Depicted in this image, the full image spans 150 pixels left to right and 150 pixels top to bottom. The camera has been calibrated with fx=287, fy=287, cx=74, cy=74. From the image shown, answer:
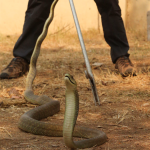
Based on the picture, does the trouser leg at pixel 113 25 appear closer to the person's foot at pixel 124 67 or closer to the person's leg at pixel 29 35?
the person's foot at pixel 124 67

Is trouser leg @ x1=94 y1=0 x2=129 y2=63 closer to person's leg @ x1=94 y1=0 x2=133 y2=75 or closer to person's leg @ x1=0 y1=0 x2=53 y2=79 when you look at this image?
person's leg @ x1=94 y1=0 x2=133 y2=75

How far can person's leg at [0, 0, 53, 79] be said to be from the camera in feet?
11.6

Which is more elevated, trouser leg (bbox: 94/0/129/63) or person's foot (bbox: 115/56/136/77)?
trouser leg (bbox: 94/0/129/63)

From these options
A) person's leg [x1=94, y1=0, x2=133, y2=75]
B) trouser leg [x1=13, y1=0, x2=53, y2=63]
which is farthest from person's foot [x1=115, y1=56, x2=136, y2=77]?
trouser leg [x1=13, y1=0, x2=53, y2=63]

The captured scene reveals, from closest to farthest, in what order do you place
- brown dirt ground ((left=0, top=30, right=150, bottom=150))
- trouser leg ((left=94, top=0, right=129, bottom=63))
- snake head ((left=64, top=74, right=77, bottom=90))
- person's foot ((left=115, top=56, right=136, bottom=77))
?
1. snake head ((left=64, top=74, right=77, bottom=90))
2. brown dirt ground ((left=0, top=30, right=150, bottom=150))
3. person's foot ((left=115, top=56, right=136, bottom=77))
4. trouser leg ((left=94, top=0, right=129, bottom=63))

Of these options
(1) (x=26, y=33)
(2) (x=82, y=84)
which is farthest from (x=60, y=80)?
(1) (x=26, y=33)

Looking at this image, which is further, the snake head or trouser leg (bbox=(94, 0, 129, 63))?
trouser leg (bbox=(94, 0, 129, 63))

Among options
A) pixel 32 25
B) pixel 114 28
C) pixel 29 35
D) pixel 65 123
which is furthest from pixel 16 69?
pixel 65 123

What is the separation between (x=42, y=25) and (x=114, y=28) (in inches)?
36.1

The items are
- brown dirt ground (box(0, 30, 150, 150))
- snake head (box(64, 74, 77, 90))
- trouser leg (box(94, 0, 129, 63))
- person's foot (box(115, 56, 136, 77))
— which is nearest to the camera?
snake head (box(64, 74, 77, 90))

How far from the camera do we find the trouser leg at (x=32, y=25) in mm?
3549

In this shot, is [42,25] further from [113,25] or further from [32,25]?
[113,25]

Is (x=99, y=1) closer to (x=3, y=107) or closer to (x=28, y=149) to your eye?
(x=3, y=107)

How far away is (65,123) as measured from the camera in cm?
138
